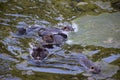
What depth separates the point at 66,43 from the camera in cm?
669

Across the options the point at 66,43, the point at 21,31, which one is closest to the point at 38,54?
the point at 66,43

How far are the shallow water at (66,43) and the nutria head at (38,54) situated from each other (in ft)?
0.34

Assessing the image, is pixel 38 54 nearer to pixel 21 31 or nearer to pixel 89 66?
pixel 89 66

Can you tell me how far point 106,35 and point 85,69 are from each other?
4.85 ft

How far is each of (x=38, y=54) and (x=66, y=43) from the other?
0.97 metres

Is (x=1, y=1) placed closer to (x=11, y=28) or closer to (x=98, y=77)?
(x=11, y=28)

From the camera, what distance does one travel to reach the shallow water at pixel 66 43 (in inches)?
226

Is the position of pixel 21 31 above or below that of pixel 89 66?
above

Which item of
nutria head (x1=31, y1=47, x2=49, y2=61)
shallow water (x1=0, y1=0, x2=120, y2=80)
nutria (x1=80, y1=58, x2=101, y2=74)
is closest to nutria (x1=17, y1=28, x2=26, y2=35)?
shallow water (x1=0, y1=0, x2=120, y2=80)

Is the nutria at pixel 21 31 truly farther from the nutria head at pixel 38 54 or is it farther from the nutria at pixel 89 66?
the nutria at pixel 89 66

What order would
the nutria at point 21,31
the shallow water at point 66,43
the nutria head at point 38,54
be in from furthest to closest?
1. the nutria at point 21,31
2. the nutria head at point 38,54
3. the shallow water at point 66,43

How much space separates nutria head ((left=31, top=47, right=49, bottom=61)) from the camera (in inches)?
233

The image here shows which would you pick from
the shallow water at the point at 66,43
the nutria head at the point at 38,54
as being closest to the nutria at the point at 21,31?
the shallow water at the point at 66,43

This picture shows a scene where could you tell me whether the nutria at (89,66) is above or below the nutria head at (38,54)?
below
